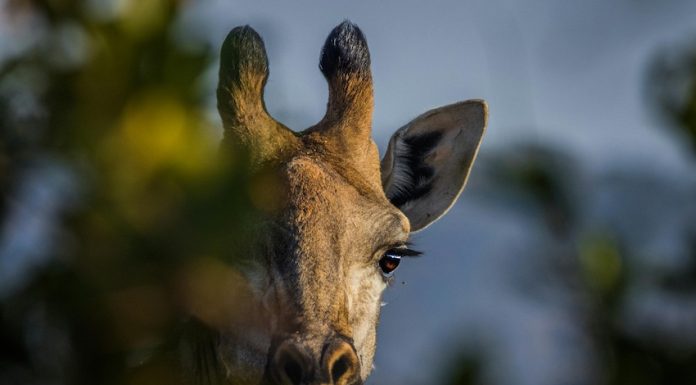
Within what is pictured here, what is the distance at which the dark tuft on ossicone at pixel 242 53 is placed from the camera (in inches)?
312

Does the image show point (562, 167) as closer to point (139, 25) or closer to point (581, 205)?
point (581, 205)

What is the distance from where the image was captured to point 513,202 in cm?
299

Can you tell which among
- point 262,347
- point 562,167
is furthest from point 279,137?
point 562,167

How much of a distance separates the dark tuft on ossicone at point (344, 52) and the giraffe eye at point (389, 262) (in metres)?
1.71

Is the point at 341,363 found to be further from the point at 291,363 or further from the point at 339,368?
the point at 291,363

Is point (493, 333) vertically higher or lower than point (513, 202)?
lower

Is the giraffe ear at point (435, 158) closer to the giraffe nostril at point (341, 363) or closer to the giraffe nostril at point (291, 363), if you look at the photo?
the giraffe nostril at point (341, 363)

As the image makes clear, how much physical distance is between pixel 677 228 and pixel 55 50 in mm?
1499

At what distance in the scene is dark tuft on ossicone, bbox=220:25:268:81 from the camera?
7.93 meters

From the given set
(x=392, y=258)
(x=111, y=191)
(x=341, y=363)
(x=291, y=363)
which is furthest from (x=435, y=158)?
(x=111, y=191)

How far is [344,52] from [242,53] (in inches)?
67.1

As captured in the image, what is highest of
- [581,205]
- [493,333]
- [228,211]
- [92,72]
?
[92,72]


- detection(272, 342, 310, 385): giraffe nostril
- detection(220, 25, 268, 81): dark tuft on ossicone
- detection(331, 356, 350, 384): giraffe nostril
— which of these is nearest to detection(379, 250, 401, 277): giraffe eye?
detection(220, 25, 268, 81): dark tuft on ossicone

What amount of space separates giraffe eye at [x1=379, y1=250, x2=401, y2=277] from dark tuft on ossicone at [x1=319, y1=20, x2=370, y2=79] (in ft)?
5.62
